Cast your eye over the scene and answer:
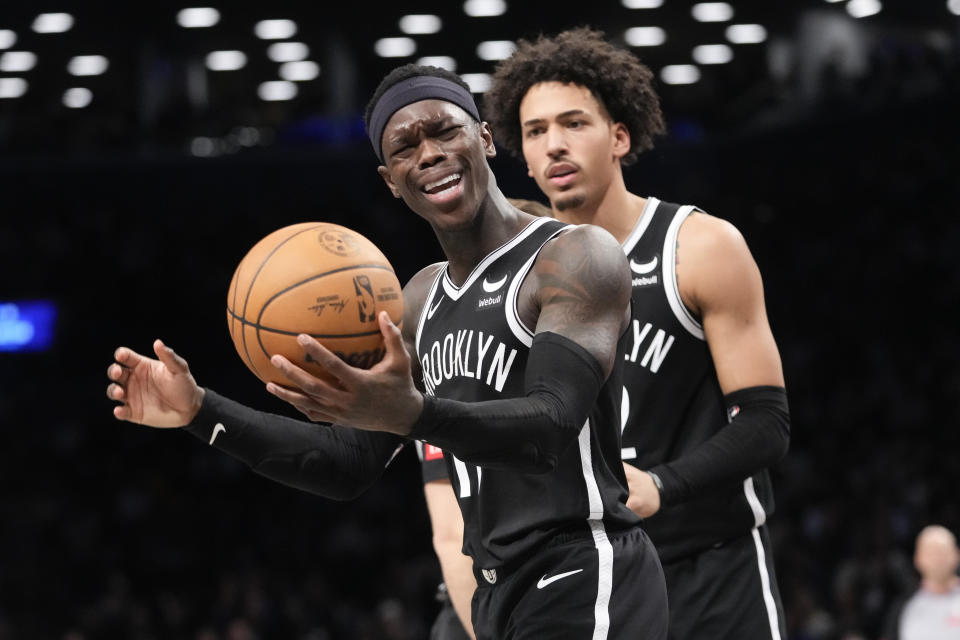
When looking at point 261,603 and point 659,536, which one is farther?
point 261,603

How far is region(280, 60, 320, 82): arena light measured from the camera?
69.8ft

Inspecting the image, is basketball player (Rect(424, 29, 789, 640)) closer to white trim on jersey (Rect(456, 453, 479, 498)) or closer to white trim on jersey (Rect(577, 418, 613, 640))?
white trim on jersey (Rect(577, 418, 613, 640))

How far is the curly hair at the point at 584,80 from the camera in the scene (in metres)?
3.86

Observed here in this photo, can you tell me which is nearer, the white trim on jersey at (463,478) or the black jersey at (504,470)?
the black jersey at (504,470)

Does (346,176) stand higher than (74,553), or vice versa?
(346,176)

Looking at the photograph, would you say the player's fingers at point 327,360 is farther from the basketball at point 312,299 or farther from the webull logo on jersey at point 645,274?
the webull logo on jersey at point 645,274

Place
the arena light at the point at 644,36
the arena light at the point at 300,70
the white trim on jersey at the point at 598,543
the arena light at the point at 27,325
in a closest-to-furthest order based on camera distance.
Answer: the white trim on jersey at the point at 598,543
the arena light at the point at 27,325
the arena light at the point at 644,36
the arena light at the point at 300,70

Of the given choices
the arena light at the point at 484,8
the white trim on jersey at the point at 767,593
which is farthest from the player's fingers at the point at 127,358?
the arena light at the point at 484,8

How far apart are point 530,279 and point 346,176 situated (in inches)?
661

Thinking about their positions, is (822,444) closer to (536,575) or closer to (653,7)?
(653,7)

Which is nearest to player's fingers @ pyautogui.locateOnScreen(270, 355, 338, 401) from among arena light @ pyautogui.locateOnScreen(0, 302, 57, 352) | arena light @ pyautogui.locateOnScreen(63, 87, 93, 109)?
arena light @ pyautogui.locateOnScreen(0, 302, 57, 352)

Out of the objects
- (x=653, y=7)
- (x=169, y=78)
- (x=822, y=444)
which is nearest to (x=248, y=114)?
(x=169, y=78)

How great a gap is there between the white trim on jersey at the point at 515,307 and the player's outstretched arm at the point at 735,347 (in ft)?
2.32

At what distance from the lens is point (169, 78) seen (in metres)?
20.2
